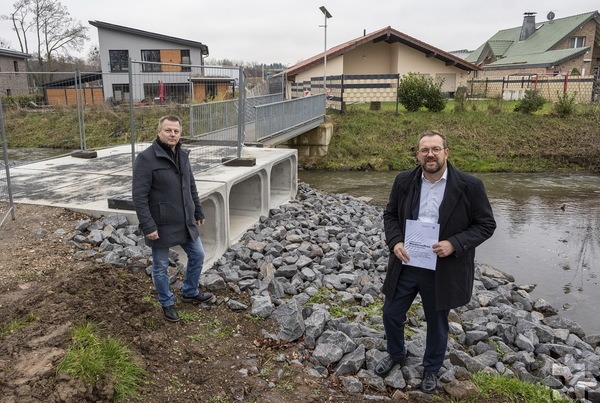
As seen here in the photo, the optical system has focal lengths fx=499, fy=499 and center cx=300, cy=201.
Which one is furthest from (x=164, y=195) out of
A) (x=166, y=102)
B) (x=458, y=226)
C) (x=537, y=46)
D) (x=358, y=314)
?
(x=537, y=46)

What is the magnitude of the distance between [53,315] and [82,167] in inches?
235

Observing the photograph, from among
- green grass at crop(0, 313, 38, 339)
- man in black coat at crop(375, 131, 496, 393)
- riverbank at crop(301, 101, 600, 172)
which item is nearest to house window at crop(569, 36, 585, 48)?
riverbank at crop(301, 101, 600, 172)

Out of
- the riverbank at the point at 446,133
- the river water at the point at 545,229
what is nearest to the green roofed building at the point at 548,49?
the riverbank at the point at 446,133

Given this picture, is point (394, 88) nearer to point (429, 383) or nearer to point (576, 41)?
point (429, 383)

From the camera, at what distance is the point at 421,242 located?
12.6ft

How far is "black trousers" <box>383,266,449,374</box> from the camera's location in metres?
3.94

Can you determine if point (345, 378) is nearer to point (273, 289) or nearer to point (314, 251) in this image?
point (273, 289)

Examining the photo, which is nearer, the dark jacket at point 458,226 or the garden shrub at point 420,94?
the dark jacket at point 458,226

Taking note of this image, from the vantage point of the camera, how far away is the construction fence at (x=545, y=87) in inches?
1093

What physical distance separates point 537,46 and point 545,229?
38092 millimetres

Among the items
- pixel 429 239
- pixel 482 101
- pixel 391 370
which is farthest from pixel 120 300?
pixel 482 101

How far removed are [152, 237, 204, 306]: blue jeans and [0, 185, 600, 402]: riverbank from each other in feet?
0.63

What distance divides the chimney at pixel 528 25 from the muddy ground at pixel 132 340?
168 ft

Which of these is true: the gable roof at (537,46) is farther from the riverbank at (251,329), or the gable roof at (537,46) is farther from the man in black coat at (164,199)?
the man in black coat at (164,199)
